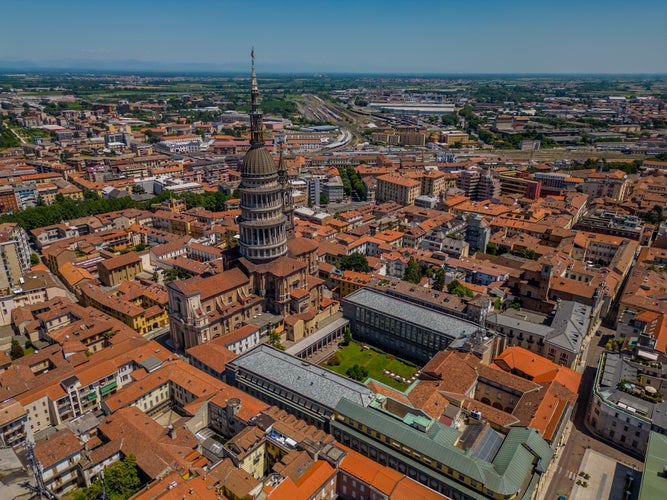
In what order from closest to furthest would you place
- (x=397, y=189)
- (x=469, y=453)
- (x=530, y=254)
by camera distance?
(x=469, y=453) < (x=530, y=254) < (x=397, y=189)

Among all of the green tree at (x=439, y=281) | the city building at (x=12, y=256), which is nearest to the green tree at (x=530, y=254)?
the green tree at (x=439, y=281)

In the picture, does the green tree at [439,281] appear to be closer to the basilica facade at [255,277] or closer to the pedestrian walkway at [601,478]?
the basilica facade at [255,277]

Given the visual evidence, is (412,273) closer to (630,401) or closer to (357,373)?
(357,373)

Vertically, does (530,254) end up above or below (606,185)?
below

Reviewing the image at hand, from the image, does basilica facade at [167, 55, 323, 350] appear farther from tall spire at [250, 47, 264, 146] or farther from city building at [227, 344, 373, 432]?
city building at [227, 344, 373, 432]

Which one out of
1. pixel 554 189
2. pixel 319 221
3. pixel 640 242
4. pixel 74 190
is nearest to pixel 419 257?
pixel 319 221

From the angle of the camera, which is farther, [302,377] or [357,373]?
[357,373]

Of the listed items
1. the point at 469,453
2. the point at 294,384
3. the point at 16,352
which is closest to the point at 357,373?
the point at 294,384
